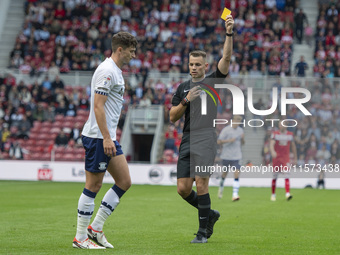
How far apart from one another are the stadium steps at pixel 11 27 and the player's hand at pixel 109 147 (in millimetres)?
27923

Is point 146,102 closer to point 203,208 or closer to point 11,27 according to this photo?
point 11,27

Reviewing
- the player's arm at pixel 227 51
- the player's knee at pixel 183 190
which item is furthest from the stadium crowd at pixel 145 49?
the player's arm at pixel 227 51

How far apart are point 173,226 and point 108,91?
3.79m

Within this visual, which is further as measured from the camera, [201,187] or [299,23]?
[299,23]

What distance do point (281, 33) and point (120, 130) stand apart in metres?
8.99

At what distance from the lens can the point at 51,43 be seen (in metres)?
33.2

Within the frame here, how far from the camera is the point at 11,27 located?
Result: 118 ft

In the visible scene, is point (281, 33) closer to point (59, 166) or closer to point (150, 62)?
point (150, 62)

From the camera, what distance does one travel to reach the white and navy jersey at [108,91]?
7.45 metres

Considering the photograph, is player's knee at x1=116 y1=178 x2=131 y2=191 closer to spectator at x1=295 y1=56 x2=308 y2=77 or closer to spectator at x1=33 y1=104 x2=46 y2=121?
spectator at x1=295 y1=56 x2=308 y2=77

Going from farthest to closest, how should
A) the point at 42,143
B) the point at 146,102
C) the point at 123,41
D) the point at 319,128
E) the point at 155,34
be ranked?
the point at 155,34, the point at 42,143, the point at 146,102, the point at 319,128, the point at 123,41

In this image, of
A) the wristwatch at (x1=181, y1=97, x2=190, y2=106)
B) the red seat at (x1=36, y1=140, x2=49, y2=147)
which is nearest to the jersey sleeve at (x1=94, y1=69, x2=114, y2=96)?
the wristwatch at (x1=181, y1=97, x2=190, y2=106)

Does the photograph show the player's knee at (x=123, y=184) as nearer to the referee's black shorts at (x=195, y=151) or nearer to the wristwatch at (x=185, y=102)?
the referee's black shorts at (x=195, y=151)

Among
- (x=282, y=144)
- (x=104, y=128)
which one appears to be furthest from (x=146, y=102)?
(x=104, y=128)
